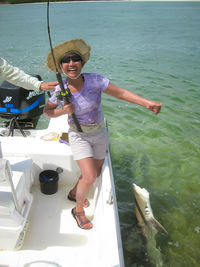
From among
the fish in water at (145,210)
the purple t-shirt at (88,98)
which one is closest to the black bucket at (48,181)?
the purple t-shirt at (88,98)

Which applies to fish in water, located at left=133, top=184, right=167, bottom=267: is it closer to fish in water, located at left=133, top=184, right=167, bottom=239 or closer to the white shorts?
fish in water, located at left=133, top=184, right=167, bottom=239

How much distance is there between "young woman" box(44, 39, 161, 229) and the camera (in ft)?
8.20

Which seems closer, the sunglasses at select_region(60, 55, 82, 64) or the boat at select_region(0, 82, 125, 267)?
the boat at select_region(0, 82, 125, 267)

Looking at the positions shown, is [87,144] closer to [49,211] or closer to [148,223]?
[49,211]

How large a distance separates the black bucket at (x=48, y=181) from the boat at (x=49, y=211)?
0.04 feet

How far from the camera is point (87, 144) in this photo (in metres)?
2.71

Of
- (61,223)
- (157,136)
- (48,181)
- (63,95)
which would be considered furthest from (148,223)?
(157,136)

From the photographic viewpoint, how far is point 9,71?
2717mm

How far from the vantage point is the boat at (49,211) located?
2.24m

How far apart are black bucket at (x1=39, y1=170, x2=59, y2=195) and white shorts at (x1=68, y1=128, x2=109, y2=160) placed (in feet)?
1.85

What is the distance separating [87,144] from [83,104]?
17.5 inches

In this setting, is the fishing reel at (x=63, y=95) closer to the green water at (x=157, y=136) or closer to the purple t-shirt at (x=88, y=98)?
the purple t-shirt at (x=88, y=98)

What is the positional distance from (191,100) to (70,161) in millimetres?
6592

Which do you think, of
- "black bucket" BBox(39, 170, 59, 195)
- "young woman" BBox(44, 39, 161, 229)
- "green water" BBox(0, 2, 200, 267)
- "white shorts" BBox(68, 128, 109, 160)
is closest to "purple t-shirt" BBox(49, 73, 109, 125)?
"young woman" BBox(44, 39, 161, 229)
